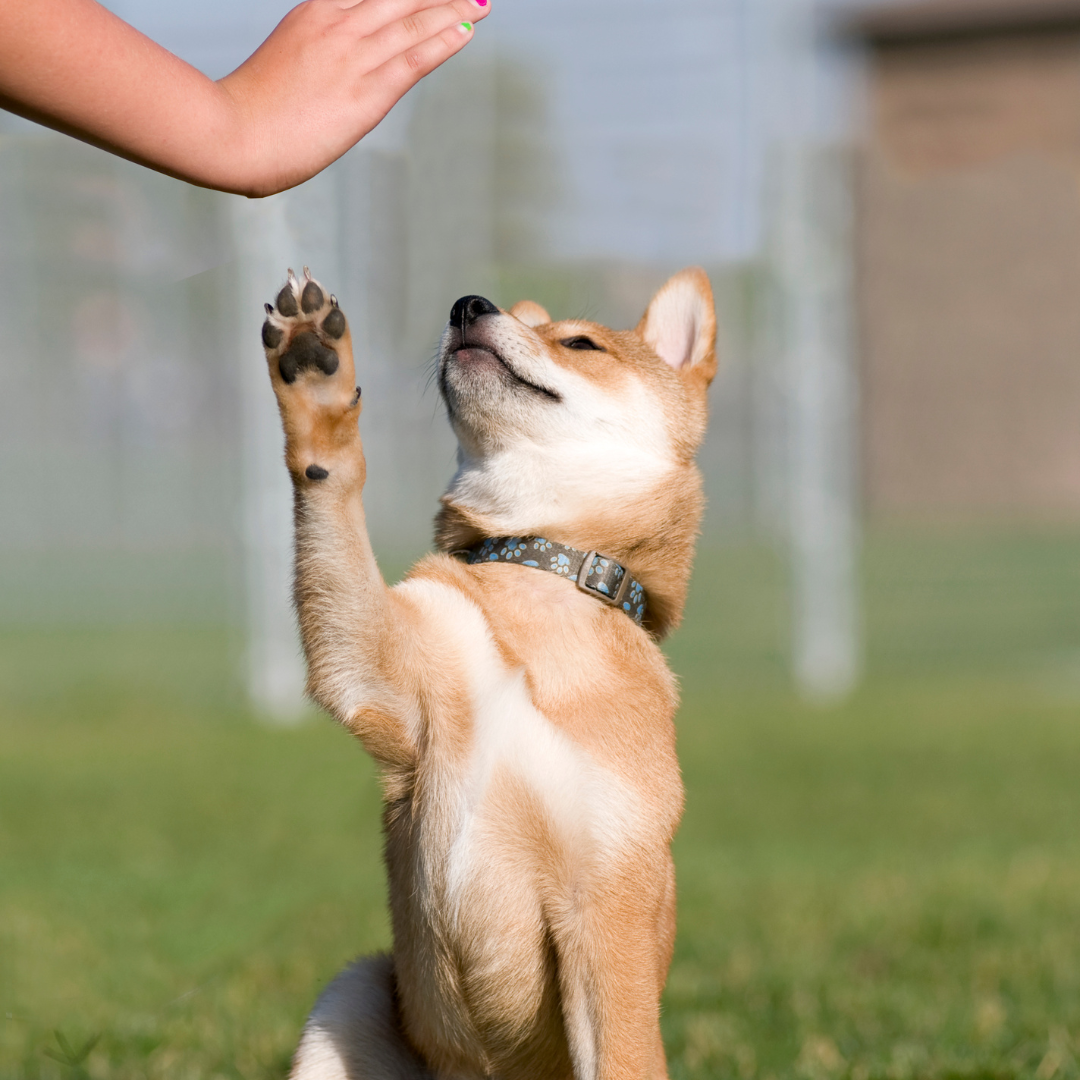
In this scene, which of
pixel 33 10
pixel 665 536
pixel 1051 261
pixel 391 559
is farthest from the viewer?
pixel 1051 261

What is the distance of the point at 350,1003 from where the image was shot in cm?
254

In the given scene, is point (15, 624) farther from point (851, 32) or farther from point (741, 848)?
point (851, 32)

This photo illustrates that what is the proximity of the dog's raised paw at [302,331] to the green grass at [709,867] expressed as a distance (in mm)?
2021

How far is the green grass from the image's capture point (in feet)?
12.0

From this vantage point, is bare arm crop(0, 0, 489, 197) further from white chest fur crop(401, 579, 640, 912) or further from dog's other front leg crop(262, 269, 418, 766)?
white chest fur crop(401, 579, 640, 912)

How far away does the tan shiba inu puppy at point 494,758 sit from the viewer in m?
2.15

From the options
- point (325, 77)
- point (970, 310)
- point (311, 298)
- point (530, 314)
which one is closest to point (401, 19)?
point (325, 77)

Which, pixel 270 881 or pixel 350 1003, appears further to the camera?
pixel 270 881

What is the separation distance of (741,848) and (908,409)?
8890mm

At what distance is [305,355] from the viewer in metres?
2.06

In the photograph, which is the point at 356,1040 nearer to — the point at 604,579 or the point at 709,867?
the point at 604,579

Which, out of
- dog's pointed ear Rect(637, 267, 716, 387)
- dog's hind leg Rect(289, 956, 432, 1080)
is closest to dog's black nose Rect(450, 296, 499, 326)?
dog's pointed ear Rect(637, 267, 716, 387)

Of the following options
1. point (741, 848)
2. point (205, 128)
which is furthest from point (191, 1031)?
point (741, 848)

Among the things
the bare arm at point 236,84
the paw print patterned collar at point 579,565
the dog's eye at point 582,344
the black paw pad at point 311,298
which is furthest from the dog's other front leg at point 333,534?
the dog's eye at point 582,344
